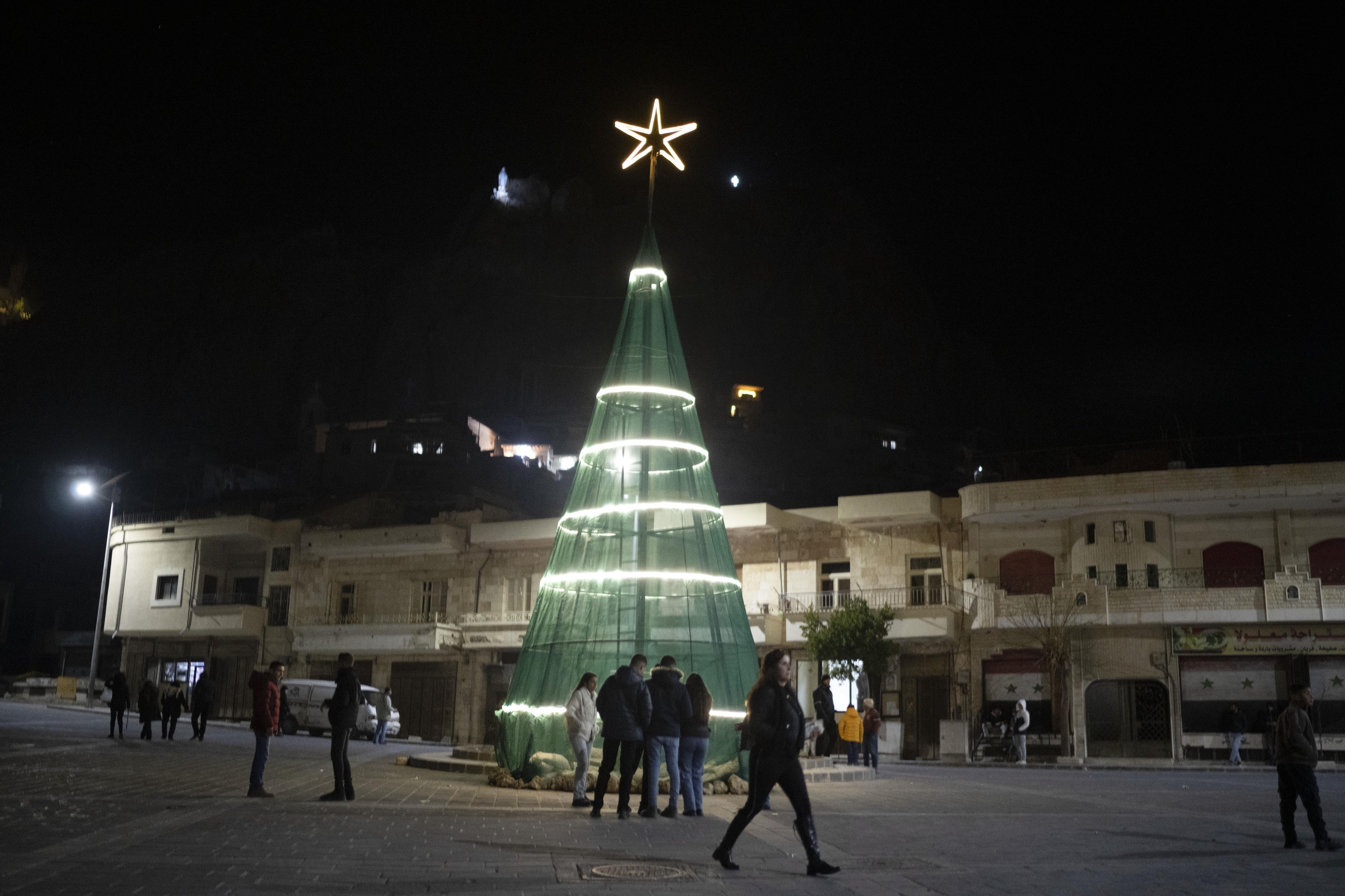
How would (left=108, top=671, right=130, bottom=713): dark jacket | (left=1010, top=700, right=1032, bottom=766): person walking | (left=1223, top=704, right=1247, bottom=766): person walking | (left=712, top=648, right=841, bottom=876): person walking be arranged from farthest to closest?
(left=1010, top=700, right=1032, bottom=766): person walking → (left=1223, top=704, right=1247, bottom=766): person walking → (left=108, top=671, right=130, bottom=713): dark jacket → (left=712, top=648, right=841, bottom=876): person walking

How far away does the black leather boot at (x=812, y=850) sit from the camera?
7.53m

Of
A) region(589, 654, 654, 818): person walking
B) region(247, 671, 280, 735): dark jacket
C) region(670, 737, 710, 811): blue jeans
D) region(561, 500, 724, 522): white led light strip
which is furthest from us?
region(561, 500, 724, 522): white led light strip

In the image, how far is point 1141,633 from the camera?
30.6 m

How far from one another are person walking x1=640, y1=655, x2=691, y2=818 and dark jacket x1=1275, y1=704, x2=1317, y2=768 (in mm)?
5484

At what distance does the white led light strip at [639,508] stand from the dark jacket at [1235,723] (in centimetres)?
1879

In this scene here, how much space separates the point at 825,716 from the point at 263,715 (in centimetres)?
1066

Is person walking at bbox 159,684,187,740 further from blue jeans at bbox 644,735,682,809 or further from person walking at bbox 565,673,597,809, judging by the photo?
blue jeans at bbox 644,735,682,809

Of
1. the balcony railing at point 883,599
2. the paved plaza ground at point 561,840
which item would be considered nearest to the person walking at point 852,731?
the paved plaza ground at point 561,840

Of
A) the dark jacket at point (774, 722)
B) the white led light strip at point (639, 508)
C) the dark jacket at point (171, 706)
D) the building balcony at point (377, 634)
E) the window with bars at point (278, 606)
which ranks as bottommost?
the dark jacket at point (171, 706)

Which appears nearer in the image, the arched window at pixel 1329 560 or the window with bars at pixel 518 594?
the arched window at pixel 1329 560

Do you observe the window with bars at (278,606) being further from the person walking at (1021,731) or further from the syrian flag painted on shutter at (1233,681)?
the syrian flag painted on shutter at (1233,681)

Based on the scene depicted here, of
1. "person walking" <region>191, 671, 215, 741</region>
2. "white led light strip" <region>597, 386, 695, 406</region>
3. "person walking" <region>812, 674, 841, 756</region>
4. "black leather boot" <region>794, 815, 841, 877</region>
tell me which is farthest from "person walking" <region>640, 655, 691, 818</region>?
"person walking" <region>191, 671, 215, 741</region>

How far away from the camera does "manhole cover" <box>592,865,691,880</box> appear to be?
7.31 metres

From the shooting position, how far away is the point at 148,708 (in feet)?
78.1
